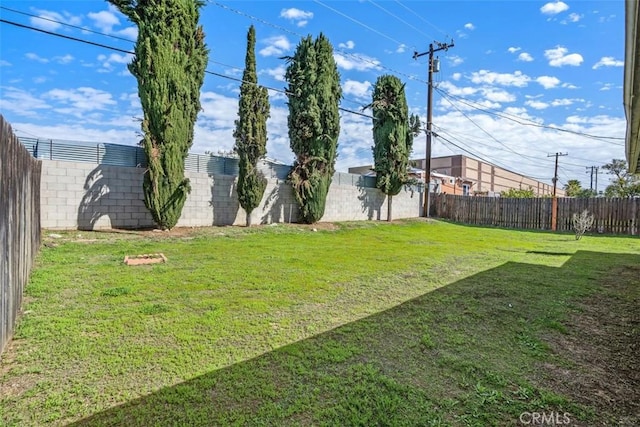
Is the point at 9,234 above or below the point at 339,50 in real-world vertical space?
below

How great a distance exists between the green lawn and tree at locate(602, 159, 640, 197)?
31570mm

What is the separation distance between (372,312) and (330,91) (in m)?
11.0

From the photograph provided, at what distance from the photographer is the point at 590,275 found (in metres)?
5.73

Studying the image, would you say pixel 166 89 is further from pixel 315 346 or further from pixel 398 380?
pixel 398 380

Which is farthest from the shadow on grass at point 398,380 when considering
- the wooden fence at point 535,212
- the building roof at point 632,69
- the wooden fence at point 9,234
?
the wooden fence at point 535,212

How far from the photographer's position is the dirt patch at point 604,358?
209cm

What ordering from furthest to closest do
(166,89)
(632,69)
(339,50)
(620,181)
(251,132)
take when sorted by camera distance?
(620,181)
(339,50)
(251,132)
(166,89)
(632,69)

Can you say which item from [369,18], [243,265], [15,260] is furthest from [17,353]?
[369,18]

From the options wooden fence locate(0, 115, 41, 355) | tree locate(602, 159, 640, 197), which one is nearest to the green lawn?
wooden fence locate(0, 115, 41, 355)

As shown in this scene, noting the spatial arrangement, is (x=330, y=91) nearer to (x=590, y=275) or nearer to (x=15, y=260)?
(x=590, y=275)

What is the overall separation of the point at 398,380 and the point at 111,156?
9283mm

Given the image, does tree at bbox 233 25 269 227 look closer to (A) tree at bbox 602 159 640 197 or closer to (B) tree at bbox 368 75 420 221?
(B) tree at bbox 368 75 420 221

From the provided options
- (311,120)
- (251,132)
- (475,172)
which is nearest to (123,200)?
(251,132)

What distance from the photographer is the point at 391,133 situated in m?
15.8
